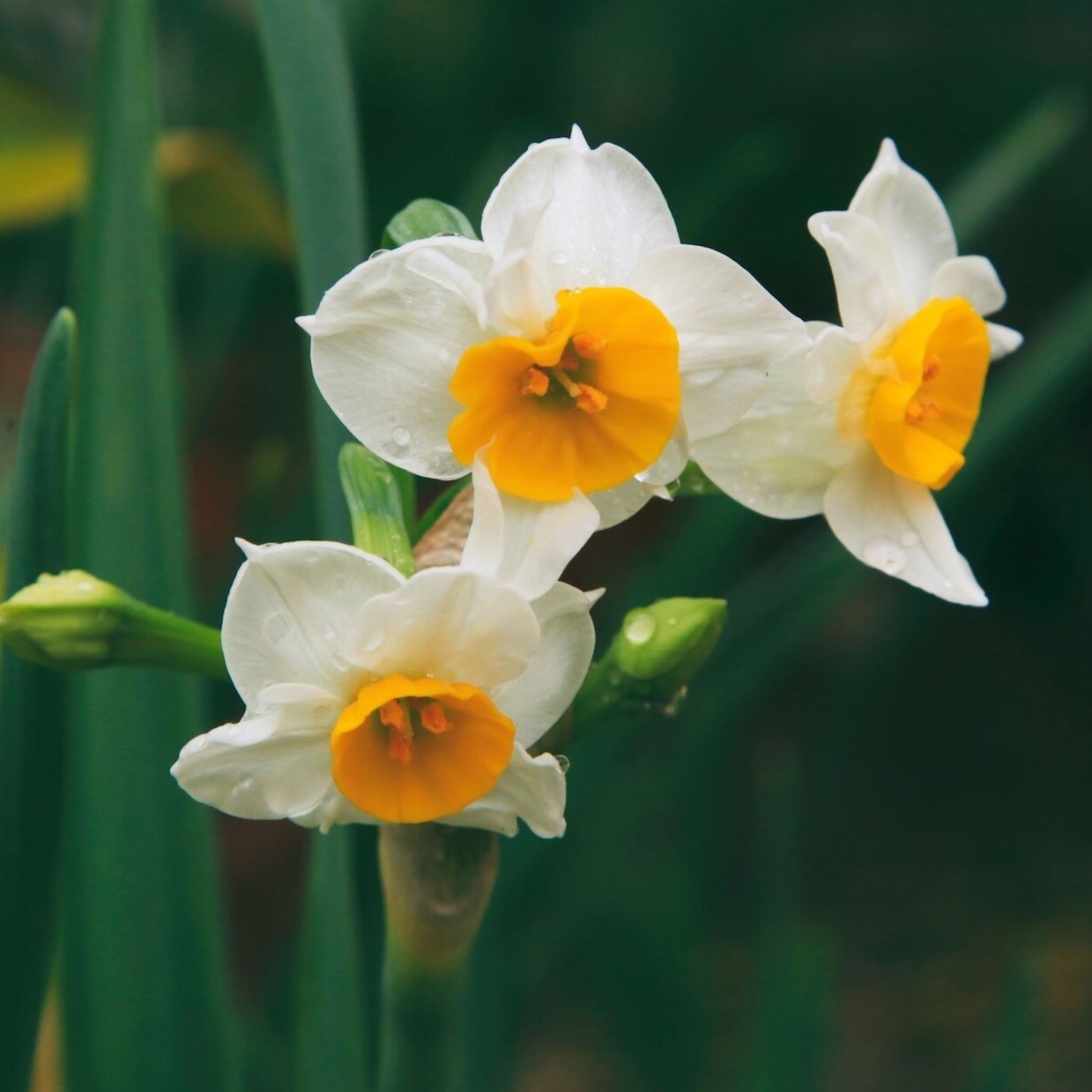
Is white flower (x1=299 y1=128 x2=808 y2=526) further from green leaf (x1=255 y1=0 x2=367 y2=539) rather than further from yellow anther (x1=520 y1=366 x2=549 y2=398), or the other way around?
green leaf (x1=255 y1=0 x2=367 y2=539)

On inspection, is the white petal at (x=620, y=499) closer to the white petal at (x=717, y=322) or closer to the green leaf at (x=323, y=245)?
the white petal at (x=717, y=322)

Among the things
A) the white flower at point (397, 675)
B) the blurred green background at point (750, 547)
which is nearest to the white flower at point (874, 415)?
the white flower at point (397, 675)

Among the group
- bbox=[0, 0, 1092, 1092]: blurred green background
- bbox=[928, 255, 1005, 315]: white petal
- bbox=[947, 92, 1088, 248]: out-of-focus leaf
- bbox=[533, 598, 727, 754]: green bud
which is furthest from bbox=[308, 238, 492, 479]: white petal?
bbox=[947, 92, 1088, 248]: out-of-focus leaf

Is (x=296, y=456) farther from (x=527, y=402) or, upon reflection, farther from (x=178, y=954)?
(x=527, y=402)

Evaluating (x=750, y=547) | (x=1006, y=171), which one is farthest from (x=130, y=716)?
(x=750, y=547)

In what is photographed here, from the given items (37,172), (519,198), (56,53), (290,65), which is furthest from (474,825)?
(56,53)

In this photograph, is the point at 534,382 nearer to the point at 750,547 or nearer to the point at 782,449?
the point at 782,449
